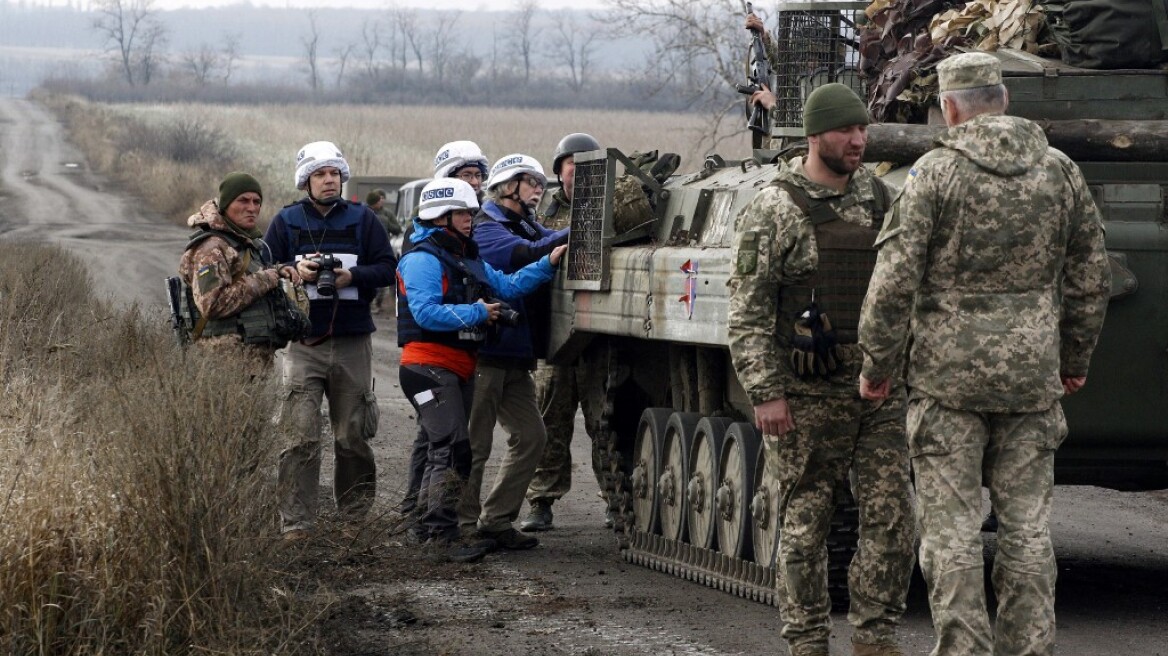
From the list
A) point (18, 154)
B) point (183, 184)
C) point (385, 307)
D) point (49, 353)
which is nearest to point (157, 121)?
point (18, 154)

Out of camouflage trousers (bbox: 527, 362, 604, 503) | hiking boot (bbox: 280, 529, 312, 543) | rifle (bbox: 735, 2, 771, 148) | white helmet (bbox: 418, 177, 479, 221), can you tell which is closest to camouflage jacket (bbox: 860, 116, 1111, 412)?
hiking boot (bbox: 280, 529, 312, 543)

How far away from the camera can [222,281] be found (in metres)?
8.81

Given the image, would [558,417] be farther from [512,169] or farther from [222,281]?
[222,281]

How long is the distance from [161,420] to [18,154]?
6143 centimetres

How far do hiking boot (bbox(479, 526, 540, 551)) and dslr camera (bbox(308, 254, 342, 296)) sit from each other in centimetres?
156

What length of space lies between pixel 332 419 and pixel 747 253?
363cm

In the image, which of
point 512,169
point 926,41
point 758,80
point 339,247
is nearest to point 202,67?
point 758,80

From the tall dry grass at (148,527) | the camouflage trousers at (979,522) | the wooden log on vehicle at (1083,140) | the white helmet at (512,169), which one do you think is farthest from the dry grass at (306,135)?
the camouflage trousers at (979,522)

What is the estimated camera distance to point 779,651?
7.20 m

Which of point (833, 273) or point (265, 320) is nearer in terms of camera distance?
point (833, 273)

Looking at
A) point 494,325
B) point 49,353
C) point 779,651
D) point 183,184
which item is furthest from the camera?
point 183,184

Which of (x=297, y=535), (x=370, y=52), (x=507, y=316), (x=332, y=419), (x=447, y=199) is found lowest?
(x=297, y=535)

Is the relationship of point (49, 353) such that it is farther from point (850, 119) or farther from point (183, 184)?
point (183, 184)

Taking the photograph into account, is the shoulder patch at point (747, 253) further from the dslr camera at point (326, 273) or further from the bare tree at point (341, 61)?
the bare tree at point (341, 61)
